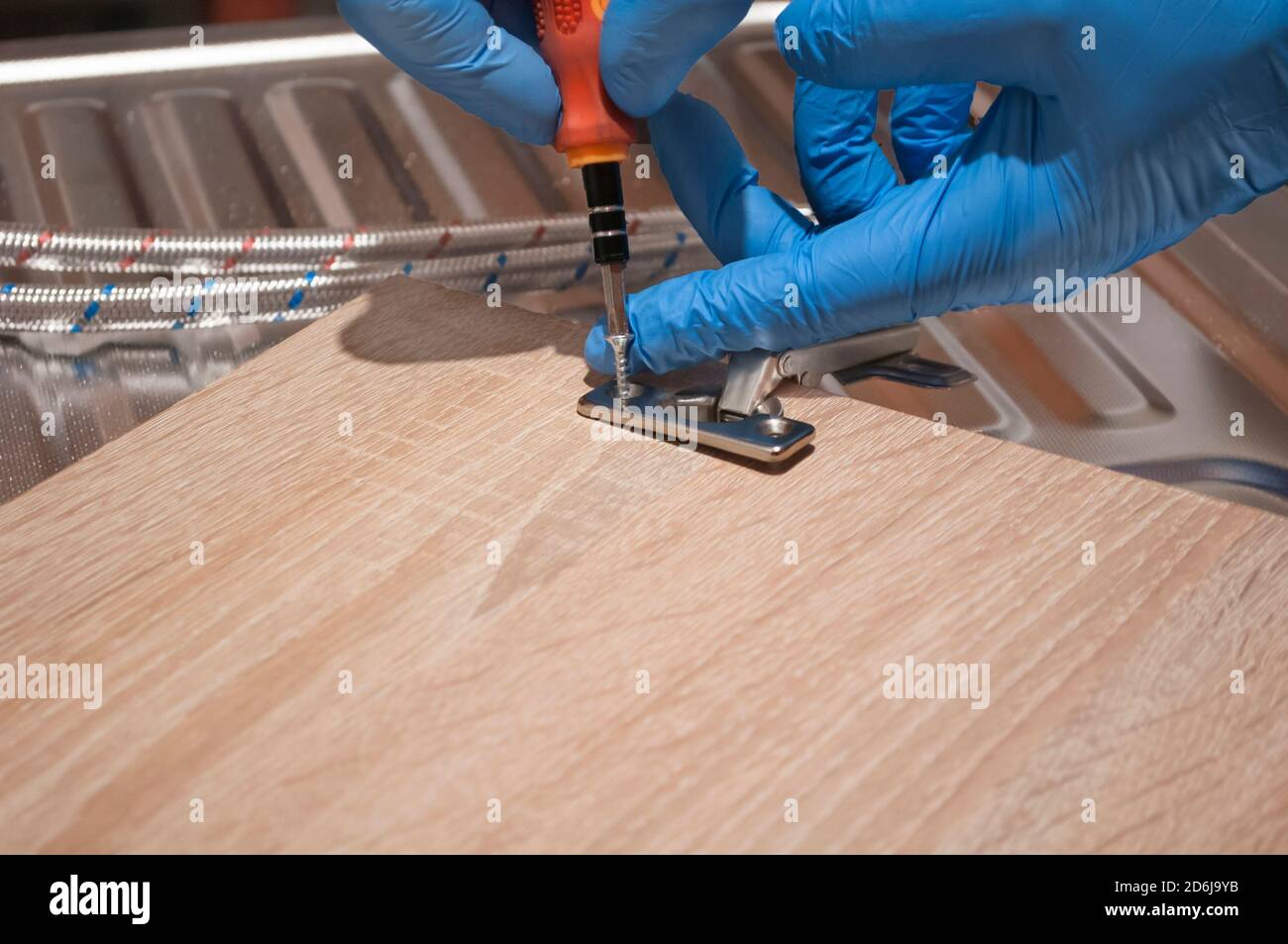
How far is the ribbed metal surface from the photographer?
950mm

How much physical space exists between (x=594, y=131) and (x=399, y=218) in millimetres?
558

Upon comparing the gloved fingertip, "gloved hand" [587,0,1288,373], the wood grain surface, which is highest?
"gloved hand" [587,0,1288,373]

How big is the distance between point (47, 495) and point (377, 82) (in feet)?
2.94

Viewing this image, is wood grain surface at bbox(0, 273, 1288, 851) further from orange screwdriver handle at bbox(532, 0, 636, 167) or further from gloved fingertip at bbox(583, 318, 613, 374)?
orange screwdriver handle at bbox(532, 0, 636, 167)

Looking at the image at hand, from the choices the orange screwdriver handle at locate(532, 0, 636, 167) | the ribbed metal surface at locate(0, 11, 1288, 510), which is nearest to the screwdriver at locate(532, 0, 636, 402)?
the orange screwdriver handle at locate(532, 0, 636, 167)

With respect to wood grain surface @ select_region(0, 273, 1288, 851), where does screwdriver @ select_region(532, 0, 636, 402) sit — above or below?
above

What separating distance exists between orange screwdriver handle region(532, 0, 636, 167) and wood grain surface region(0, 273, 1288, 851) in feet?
0.62

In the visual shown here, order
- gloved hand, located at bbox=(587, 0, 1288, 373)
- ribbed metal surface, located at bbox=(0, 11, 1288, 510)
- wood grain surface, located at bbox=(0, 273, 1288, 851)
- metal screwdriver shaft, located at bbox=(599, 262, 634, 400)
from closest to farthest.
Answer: wood grain surface, located at bbox=(0, 273, 1288, 851) < gloved hand, located at bbox=(587, 0, 1288, 373) < metal screwdriver shaft, located at bbox=(599, 262, 634, 400) < ribbed metal surface, located at bbox=(0, 11, 1288, 510)

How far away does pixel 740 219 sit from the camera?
0.86 metres

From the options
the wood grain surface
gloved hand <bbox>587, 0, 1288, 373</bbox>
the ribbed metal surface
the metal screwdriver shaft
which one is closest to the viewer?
the wood grain surface

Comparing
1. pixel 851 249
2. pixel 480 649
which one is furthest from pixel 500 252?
pixel 480 649

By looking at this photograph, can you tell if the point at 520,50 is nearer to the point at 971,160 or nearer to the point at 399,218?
the point at 971,160

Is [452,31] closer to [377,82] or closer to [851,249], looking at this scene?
[851,249]

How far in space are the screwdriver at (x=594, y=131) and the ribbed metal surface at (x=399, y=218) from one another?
27 cm
